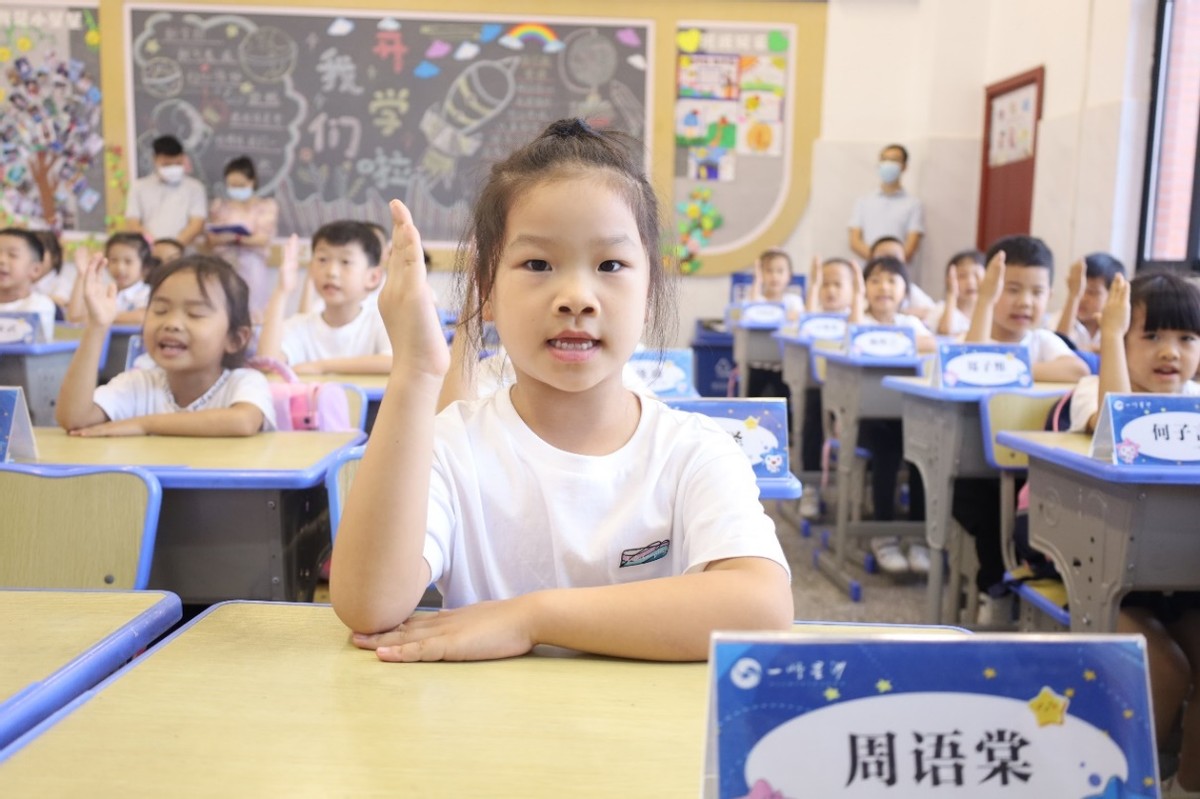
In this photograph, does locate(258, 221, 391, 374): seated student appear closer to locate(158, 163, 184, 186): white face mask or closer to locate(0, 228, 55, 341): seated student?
locate(0, 228, 55, 341): seated student

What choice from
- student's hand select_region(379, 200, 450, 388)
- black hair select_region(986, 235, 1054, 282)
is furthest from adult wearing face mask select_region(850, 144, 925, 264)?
student's hand select_region(379, 200, 450, 388)

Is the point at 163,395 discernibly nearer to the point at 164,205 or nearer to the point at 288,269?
the point at 288,269

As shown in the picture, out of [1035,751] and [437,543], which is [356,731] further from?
[1035,751]

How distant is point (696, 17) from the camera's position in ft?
23.8

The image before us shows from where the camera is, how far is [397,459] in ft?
2.78

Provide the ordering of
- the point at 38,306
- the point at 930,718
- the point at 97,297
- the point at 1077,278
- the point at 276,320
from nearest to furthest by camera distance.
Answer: the point at 930,718
the point at 97,297
the point at 276,320
the point at 1077,278
the point at 38,306

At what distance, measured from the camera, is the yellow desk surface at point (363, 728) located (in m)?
0.64

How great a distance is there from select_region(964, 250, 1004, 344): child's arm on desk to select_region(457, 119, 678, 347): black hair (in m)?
2.26

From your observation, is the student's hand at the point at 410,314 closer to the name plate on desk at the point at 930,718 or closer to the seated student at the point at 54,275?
the name plate on desk at the point at 930,718

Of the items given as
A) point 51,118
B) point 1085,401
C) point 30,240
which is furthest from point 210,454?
point 51,118

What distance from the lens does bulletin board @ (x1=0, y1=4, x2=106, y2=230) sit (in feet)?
23.0

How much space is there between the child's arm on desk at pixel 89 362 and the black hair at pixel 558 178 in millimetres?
1412

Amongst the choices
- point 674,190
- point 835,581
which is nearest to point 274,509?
point 835,581

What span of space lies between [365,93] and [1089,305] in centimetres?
516
